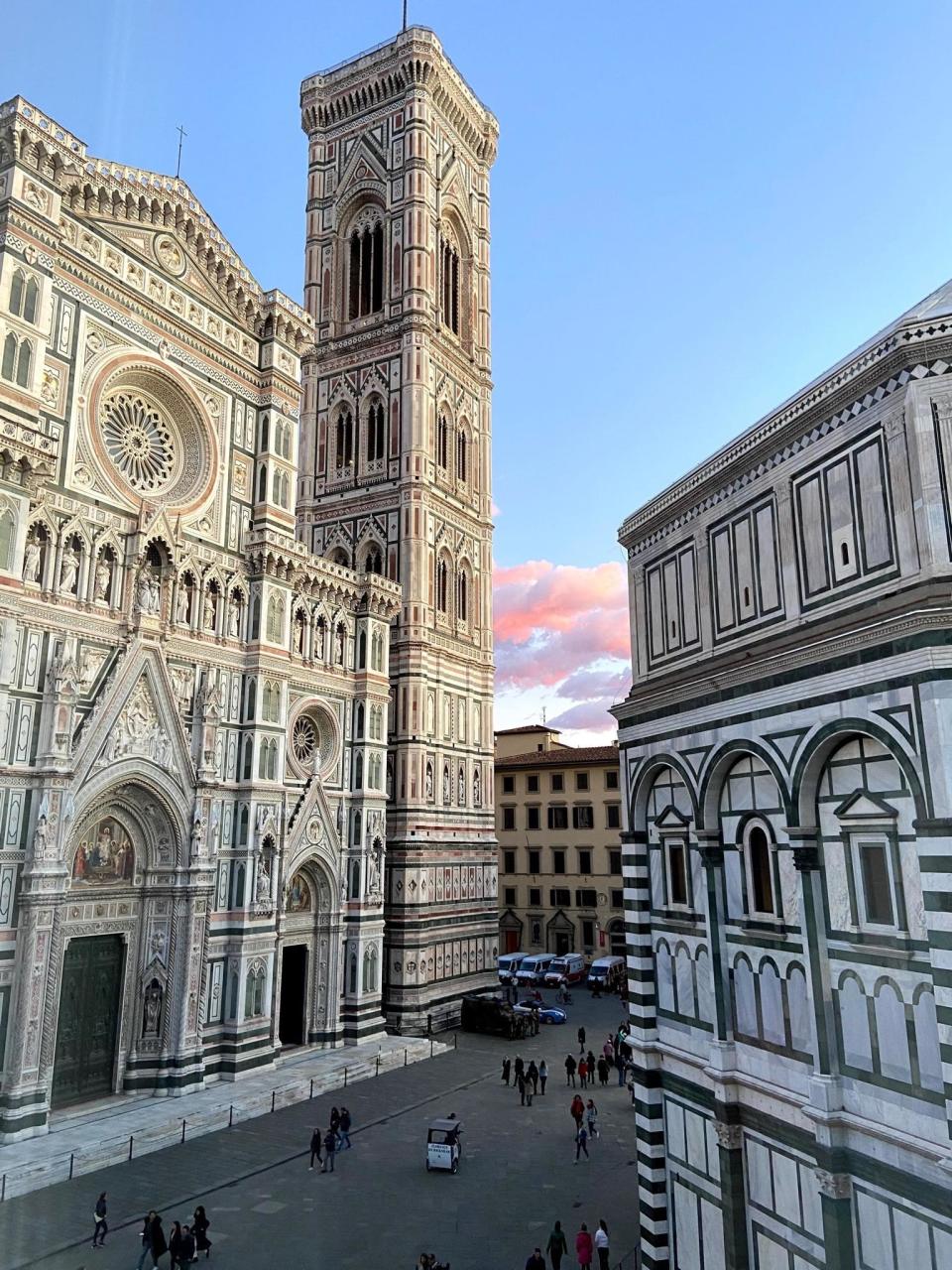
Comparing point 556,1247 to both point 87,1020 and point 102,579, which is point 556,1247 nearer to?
point 87,1020

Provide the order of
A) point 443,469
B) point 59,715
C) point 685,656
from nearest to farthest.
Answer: point 685,656 < point 59,715 < point 443,469

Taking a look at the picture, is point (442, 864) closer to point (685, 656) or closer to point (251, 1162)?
point (251, 1162)

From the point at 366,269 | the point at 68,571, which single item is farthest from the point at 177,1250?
the point at 366,269

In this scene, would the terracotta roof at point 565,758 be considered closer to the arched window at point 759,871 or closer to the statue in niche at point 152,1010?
the statue in niche at point 152,1010

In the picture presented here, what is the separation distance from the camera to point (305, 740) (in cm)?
3488

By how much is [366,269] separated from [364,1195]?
42002 millimetres

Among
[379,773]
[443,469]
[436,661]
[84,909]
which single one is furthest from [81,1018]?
[443,469]

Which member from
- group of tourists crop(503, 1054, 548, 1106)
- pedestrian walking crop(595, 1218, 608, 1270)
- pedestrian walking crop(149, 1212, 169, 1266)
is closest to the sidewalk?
group of tourists crop(503, 1054, 548, 1106)

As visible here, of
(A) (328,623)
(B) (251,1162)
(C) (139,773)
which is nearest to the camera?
(B) (251,1162)

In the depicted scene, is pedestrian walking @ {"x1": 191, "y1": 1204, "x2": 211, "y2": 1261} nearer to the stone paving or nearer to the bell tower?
the stone paving

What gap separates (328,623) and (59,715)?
12839mm

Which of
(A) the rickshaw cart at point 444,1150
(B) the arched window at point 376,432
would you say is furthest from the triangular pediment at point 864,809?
(B) the arched window at point 376,432

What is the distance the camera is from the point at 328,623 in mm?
35844

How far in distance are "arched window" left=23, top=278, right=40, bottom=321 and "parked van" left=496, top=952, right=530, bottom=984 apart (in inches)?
1571
